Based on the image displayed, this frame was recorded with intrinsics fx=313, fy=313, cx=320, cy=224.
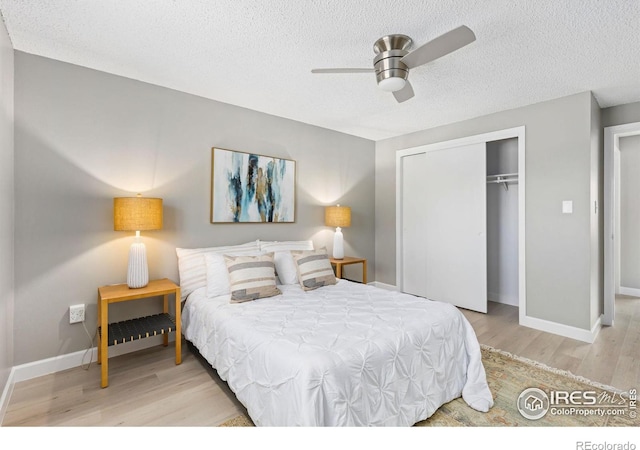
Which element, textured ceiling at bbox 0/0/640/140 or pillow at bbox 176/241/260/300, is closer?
textured ceiling at bbox 0/0/640/140

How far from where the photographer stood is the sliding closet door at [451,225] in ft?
12.5

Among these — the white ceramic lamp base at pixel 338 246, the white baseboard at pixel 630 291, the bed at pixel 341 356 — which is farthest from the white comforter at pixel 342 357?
the white baseboard at pixel 630 291

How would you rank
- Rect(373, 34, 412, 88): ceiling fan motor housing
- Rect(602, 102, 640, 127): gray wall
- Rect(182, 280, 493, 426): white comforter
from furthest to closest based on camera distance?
Rect(602, 102, 640, 127): gray wall → Rect(373, 34, 412, 88): ceiling fan motor housing → Rect(182, 280, 493, 426): white comforter

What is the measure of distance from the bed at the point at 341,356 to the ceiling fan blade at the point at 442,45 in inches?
66.1

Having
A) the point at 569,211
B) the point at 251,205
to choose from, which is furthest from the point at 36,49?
the point at 569,211

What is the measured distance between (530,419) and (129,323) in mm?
2921

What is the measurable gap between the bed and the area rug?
8 centimetres

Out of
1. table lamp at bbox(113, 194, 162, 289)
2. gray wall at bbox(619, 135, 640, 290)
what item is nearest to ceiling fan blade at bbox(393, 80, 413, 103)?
table lamp at bbox(113, 194, 162, 289)

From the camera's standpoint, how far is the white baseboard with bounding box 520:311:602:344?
2.99 m

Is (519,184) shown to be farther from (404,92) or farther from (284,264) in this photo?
(284,264)

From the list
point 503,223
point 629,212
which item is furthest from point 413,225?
point 629,212

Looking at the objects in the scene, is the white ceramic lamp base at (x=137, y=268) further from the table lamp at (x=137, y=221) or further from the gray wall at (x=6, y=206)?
the gray wall at (x=6, y=206)
